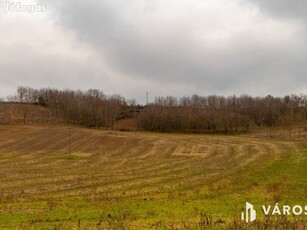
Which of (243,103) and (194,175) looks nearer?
(194,175)

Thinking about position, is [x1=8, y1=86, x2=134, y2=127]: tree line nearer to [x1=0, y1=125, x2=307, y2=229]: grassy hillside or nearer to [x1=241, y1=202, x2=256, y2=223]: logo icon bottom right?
[x1=0, y1=125, x2=307, y2=229]: grassy hillside

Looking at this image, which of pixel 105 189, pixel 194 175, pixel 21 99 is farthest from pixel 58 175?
pixel 21 99

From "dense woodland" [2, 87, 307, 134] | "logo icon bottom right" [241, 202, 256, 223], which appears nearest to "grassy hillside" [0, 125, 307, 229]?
"logo icon bottom right" [241, 202, 256, 223]

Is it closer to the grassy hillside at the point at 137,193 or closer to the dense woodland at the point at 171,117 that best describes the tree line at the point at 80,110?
the dense woodland at the point at 171,117

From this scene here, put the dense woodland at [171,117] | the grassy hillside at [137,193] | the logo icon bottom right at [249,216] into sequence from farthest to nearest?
the dense woodland at [171,117] < the grassy hillside at [137,193] < the logo icon bottom right at [249,216]

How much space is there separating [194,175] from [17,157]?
34.1 metres

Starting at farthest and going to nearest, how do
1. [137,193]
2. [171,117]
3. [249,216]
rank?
[171,117] < [137,193] < [249,216]

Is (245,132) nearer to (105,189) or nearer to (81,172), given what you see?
(81,172)

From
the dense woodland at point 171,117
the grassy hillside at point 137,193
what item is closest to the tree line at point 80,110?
the dense woodland at point 171,117

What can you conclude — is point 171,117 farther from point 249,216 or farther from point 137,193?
point 249,216

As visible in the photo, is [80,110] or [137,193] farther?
[80,110]

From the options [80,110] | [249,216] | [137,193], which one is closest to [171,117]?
[80,110]

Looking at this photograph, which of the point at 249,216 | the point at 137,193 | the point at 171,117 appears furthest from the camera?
the point at 171,117

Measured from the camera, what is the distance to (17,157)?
58594mm
